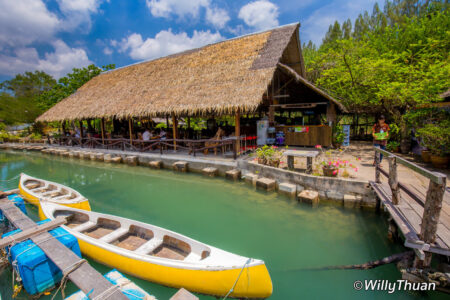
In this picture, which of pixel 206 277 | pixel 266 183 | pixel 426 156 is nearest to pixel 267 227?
pixel 266 183

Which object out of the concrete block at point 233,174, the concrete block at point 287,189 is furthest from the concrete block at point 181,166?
the concrete block at point 287,189

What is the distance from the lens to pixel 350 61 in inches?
398

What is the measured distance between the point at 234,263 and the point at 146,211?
12.7 feet

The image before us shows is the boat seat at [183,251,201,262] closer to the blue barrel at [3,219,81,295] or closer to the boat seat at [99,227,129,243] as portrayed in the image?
the boat seat at [99,227,129,243]

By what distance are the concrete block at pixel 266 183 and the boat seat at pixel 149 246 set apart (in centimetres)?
366

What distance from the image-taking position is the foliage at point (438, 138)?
5.83 meters

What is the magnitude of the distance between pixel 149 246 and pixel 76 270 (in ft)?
3.93

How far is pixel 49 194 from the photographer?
597 cm

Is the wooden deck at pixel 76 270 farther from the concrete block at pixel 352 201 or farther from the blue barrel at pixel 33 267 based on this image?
the concrete block at pixel 352 201

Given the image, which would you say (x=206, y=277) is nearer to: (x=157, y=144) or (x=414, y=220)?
(x=414, y=220)

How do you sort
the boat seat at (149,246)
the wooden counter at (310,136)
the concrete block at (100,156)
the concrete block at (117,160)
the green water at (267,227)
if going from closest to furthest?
1. the green water at (267,227)
2. the boat seat at (149,246)
3. the wooden counter at (310,136)
4. the concrete block at (117,160)
5. the concrete block at (100,156)

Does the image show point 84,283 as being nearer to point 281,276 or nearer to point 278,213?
point 281,276

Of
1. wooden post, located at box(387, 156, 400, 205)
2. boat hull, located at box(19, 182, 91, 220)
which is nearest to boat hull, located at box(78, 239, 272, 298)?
boat hull, located at box(19, 182, 91, 220)

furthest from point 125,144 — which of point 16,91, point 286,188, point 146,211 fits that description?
point 16,91
